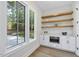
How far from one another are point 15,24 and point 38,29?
9.55 ft

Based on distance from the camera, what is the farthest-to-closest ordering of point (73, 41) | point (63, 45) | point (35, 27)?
point (35, 27) → point (63, 45) → point (73, 41)

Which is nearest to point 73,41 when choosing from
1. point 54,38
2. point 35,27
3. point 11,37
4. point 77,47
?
point 77,47

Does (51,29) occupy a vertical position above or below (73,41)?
above

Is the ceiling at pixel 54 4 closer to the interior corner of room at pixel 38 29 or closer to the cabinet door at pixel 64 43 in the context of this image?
the interior corner of room at pixel 38 29

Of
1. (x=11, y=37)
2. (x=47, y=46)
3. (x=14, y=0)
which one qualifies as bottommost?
(x=47, y=46)

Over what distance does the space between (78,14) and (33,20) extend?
2470 mm

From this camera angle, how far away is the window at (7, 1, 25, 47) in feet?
9.80

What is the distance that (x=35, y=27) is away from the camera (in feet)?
18.8

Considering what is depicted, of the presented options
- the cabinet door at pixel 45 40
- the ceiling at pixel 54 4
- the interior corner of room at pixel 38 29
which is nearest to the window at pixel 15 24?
the interior corner of room at pixel 38 29

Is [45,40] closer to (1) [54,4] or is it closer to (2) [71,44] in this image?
(2) [71,44]

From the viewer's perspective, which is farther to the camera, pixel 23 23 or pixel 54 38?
pixel 54 38

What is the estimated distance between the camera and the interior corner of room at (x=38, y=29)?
116 inches

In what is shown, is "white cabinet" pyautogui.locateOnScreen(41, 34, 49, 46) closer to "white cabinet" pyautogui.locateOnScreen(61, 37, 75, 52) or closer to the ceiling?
"white cabinet" pyautogui.locateOnScreen(61, 37, 75, 52)

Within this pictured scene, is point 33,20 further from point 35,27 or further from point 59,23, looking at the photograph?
point 59,23
